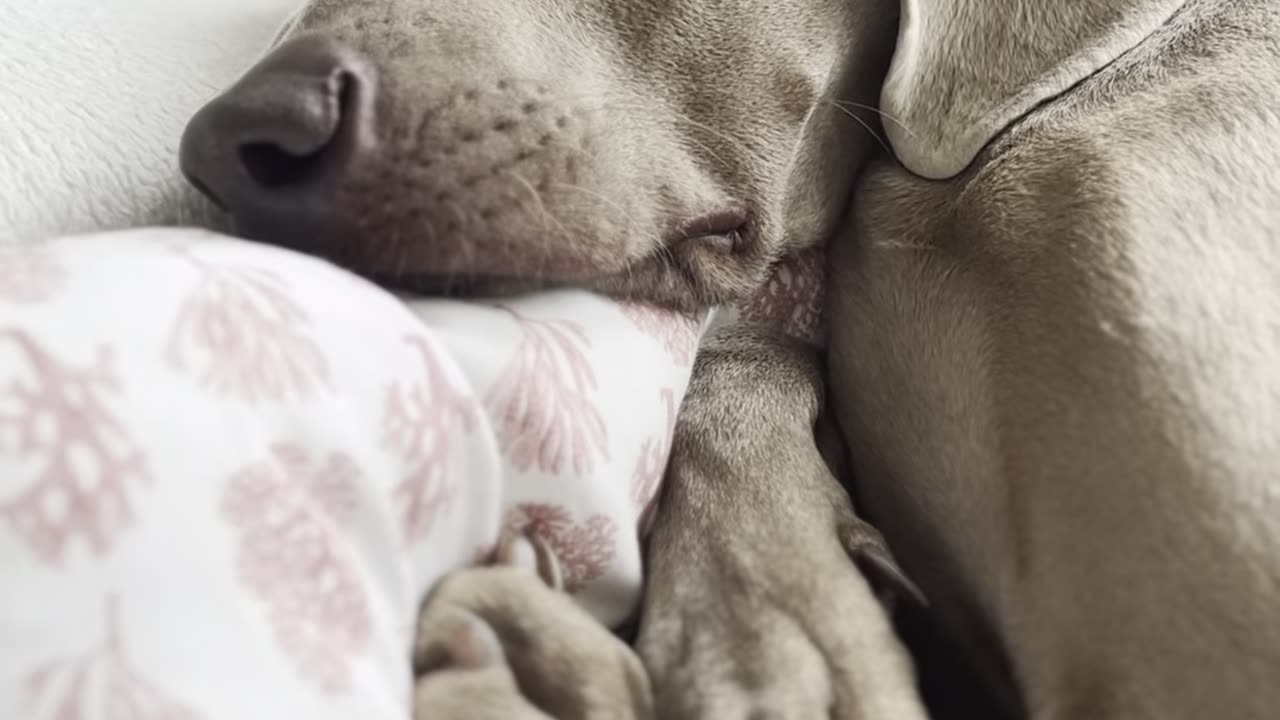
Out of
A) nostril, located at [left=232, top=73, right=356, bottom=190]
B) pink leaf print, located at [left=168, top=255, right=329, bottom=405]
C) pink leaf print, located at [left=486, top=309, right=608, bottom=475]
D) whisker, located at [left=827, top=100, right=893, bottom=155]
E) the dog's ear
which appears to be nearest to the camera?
pink leaf print, located at [left=168, top=255, right=329, bottom=405]

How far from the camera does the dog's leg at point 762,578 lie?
85cm

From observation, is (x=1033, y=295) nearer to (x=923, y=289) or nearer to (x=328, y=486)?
(x=923, y=289)

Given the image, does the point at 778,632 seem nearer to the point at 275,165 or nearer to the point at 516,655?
the point at 516,655

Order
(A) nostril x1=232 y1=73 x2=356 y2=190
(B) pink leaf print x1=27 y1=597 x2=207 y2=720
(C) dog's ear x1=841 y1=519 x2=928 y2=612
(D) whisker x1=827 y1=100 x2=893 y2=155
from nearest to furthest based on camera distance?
(B) pink leaf print x1=27 y1=597 x2=207 y2=720, (A) nostril x1=232 y1=73 x2=356 y2=190, (C) dog's ear x1=841 y1=519 x2=928 y2=612, (D) whisker x1=827 y1=100 x2=893 y2=155

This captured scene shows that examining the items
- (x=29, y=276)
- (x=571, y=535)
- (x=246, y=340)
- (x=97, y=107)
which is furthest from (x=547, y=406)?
(x=97, y=107)

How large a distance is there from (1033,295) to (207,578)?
0.70 m

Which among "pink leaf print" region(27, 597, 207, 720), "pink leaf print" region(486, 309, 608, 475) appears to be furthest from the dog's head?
"pink leaf print" region(27, 597, 207, 720)

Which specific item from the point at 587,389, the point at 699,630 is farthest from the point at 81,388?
the point at 699,630

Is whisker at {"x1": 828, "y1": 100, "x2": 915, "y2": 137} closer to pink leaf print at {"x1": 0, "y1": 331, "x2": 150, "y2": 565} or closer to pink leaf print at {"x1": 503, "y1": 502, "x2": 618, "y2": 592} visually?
pink leaf print at {"x1": 503, "y1": 502, "x2": 618, "y2": 592}

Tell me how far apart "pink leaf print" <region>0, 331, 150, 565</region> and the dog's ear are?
1.99 feet

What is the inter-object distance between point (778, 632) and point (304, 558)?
1.33 feet

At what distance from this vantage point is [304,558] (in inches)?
23.8

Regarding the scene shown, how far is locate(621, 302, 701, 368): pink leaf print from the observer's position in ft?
3.29

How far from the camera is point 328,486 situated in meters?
0.64
